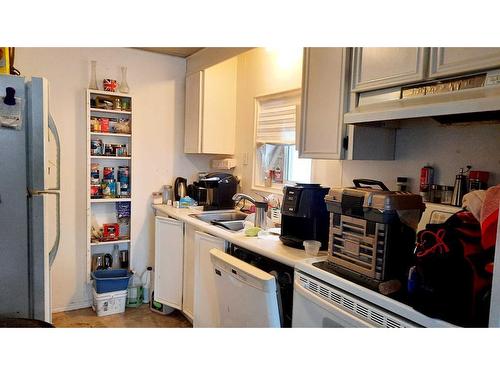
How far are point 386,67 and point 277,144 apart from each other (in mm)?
1418

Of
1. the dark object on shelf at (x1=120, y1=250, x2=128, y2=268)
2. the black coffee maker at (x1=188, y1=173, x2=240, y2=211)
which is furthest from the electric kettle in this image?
the dark object on shelf at (x1=120, y1=250, x2=128, y2=268)

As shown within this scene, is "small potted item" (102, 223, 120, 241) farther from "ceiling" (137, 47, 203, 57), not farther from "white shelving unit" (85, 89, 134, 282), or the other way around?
"ceiling" (137, 47, 203, 57)

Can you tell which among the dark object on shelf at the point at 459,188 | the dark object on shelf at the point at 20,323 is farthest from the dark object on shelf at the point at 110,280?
the dark object on shelf at the point at 459,188

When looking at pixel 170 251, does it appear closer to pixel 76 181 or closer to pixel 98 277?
pixel 98 277

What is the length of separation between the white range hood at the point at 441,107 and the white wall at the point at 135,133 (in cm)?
226

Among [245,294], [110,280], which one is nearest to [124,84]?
[110,280]

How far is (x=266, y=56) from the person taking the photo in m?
3.06

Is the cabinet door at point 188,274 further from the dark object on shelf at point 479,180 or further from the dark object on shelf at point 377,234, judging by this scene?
the dark object on shelf at point 479,180

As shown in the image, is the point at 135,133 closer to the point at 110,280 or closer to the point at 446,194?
the point at 110,280

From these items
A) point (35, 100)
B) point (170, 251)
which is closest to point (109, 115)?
point (170, 251)

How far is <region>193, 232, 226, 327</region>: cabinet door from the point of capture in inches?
90.2

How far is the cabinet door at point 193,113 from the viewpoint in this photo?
3.34 metres

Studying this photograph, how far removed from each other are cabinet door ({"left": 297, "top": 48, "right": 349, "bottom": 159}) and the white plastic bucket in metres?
2.15

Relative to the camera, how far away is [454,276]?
3.57 ft
